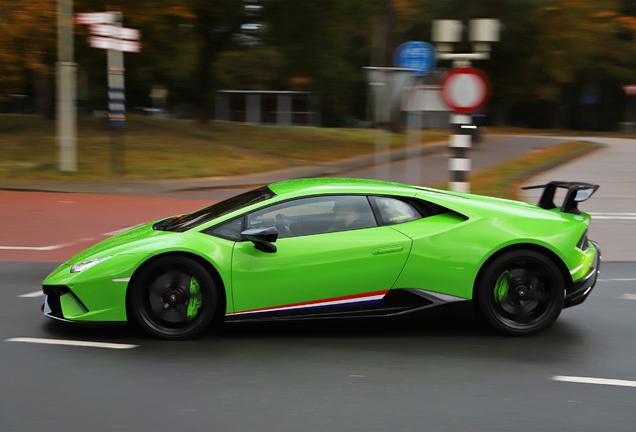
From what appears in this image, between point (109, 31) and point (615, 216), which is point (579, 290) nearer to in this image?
point (615, 216)

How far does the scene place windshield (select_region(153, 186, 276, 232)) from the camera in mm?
5199

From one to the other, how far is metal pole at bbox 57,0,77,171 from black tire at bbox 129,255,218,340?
43.5 feet

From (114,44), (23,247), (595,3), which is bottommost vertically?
(23,247)

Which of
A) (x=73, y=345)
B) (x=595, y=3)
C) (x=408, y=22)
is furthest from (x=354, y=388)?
(x=408, y=22)

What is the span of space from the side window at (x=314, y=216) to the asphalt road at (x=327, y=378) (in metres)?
0.81

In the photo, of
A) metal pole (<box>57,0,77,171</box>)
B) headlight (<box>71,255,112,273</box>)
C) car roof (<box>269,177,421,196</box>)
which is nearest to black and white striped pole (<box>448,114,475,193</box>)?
car roof (<box>269,177,421,196</box>)

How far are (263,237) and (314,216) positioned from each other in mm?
493

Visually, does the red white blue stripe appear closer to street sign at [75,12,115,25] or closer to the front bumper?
the front bumper

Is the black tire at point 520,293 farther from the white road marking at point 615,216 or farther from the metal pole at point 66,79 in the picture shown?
the metal pole at point 66,79

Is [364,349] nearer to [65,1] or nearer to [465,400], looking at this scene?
[465,400]

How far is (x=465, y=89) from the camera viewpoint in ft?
33.0

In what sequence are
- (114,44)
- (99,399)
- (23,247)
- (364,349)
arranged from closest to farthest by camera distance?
(99,399) < (364,349) < (23,247) < (114,44)

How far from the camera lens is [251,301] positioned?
4887 millimetres

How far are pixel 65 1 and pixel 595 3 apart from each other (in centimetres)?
1840
